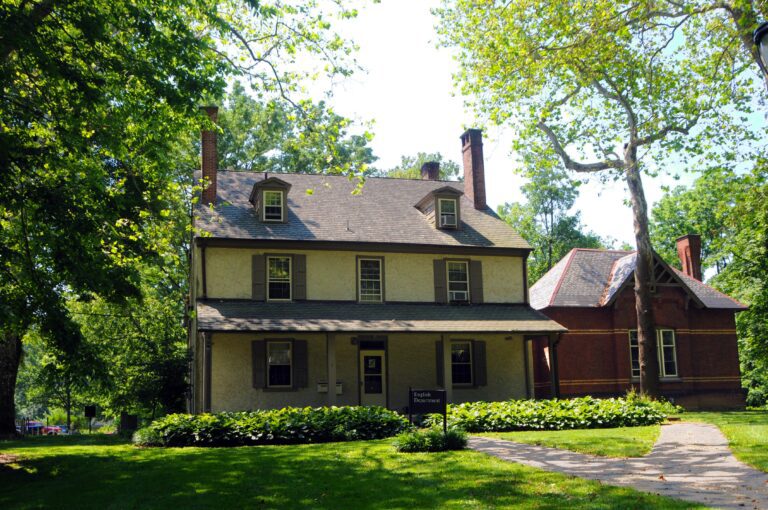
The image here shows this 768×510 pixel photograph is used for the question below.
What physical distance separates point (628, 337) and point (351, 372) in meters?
11.7

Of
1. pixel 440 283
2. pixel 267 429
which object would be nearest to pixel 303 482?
pixel 267 429

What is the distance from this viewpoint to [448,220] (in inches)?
1003

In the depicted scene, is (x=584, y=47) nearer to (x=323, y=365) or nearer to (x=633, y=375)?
(x=323, y=365)

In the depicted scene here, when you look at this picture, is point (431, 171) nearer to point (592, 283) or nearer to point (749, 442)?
point (592, 283)

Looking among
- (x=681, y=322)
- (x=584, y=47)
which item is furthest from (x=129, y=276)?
(x=681, y=322)

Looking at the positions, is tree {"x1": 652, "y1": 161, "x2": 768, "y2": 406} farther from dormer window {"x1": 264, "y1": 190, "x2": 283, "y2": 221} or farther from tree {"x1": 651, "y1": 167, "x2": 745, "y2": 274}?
dormer window {"x1": 264, "y1": 190, "x2": 283, "y2": 221}

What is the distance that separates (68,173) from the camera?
14234 mm

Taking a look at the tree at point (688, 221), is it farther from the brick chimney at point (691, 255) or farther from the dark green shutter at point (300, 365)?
the dark green shutter at point (300, 365)

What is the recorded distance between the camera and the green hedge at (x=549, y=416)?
18.0 metres

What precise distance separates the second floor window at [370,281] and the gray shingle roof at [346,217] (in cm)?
83

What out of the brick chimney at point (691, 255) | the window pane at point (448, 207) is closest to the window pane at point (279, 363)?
the window pane at point (448, 207)

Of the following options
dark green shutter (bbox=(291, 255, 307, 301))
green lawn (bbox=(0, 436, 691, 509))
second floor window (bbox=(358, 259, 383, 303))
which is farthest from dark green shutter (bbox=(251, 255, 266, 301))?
green lawn (bbox=(0, 436, 691, 509))

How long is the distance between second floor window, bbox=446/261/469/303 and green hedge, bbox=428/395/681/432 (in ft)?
17.9

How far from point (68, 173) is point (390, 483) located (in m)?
9.07
